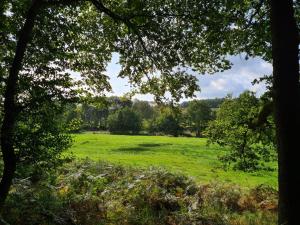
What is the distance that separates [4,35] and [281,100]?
23.3ft

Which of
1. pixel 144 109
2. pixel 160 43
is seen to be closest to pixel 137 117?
pixel 144 109

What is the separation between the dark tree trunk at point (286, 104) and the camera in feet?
28.7

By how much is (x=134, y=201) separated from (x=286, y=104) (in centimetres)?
803

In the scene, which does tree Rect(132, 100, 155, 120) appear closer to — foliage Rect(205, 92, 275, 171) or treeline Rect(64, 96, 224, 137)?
treeline Rect(64, 96, 224, 137)

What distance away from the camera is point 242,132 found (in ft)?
48.9

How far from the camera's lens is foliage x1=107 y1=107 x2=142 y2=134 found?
122 m

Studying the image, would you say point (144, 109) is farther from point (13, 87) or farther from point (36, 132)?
point (13, 87)

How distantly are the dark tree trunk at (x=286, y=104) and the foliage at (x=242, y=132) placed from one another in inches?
214

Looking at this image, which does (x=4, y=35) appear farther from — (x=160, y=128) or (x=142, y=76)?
(x=160, y=128)

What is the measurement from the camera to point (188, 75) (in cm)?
1145

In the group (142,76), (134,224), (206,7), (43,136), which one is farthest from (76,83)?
(134,224)

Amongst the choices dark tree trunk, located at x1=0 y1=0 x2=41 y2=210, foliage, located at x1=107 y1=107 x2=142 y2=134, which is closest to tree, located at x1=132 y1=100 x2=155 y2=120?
foliage, located at x1=107 y1=107 x2=142 y2=134

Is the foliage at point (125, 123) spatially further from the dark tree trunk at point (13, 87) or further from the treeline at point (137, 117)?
the dark tree trunk at point (13, 87)

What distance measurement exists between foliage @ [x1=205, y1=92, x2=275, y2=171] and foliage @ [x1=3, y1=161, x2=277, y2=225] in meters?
1.83
